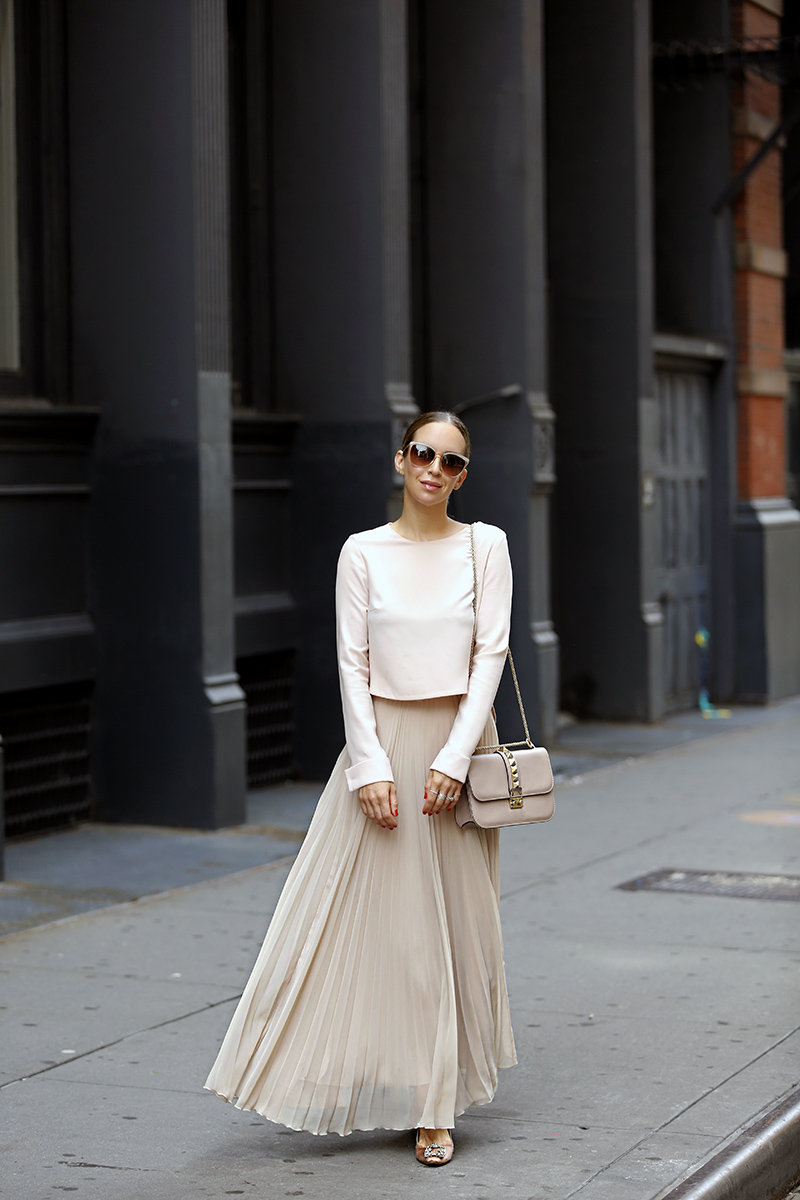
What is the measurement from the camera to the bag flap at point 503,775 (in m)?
4.69

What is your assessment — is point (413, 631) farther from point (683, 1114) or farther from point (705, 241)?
point (705, 241)

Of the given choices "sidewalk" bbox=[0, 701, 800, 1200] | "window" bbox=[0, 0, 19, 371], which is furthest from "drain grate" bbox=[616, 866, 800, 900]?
"window" bbox=[0, 0, 19, 371]

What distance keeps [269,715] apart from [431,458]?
6852mm

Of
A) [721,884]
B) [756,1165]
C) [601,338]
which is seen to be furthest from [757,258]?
[756,1165]

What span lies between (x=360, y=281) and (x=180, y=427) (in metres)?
2.13

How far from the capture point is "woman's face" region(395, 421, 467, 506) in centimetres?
477

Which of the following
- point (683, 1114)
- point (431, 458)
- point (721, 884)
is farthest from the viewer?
point (721, 884)

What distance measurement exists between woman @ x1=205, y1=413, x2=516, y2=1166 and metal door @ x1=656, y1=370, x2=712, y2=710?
1093 cm

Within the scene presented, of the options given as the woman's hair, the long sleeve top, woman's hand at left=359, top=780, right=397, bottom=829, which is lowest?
woman's hand at left=359, top=780, right=397, bottom=829

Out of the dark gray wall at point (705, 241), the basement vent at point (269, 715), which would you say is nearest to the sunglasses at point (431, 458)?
the basement vent at point (269, 715)

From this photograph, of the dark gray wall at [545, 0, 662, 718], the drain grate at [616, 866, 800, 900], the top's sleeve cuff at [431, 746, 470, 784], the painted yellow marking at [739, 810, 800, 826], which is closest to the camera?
the top's sleeve cuff at [431, 746, 470, 784]

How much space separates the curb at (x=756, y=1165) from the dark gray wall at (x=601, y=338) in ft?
31.9

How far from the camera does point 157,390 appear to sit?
972 centimetres

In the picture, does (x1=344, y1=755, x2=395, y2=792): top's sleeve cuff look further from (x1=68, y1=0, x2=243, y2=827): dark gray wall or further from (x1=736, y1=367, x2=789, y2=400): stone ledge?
(x1=736, y1=367, x2=789, y2=400): stone ledge
